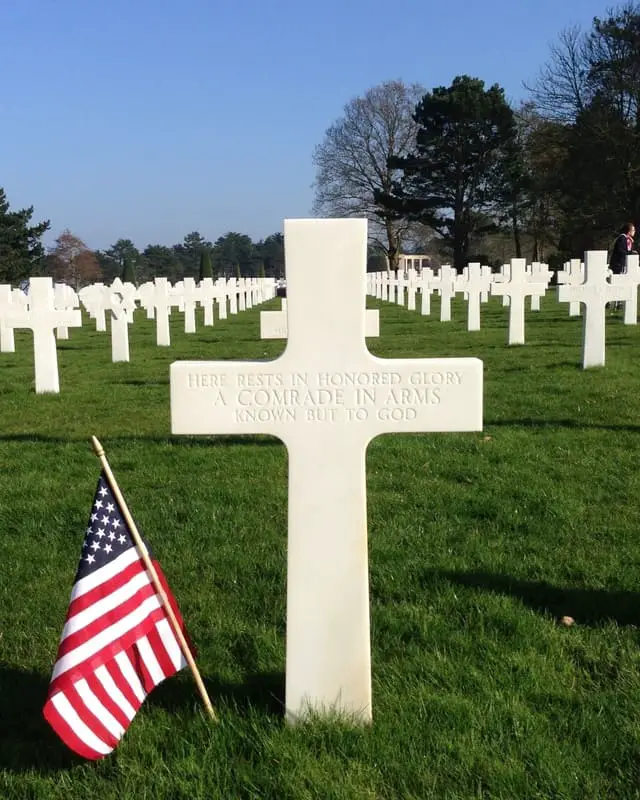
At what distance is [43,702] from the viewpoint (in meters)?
2.98

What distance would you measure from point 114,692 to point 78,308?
16.1m

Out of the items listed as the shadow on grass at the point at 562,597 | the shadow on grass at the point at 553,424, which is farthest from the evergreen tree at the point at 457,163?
the shadow on grass at the point at 562,597

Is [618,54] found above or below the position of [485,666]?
above

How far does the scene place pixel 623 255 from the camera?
54.9 feet

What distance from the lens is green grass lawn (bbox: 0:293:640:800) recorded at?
8.31ft

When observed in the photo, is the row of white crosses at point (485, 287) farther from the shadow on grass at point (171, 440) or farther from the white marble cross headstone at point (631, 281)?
the shadow on grass at point (171, 440)

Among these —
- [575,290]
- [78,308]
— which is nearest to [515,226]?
[78,308]

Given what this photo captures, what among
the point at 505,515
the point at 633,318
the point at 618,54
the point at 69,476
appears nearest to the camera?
the point at 505,515

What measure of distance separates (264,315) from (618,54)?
3408cm

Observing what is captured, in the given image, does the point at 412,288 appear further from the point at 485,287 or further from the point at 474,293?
the point at 474,293

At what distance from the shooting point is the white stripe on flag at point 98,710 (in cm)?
249

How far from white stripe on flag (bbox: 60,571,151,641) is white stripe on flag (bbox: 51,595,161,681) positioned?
5 centimetres

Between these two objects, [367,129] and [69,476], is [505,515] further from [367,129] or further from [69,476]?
[367,129]

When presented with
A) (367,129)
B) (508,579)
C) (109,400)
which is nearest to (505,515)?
(508,579)
